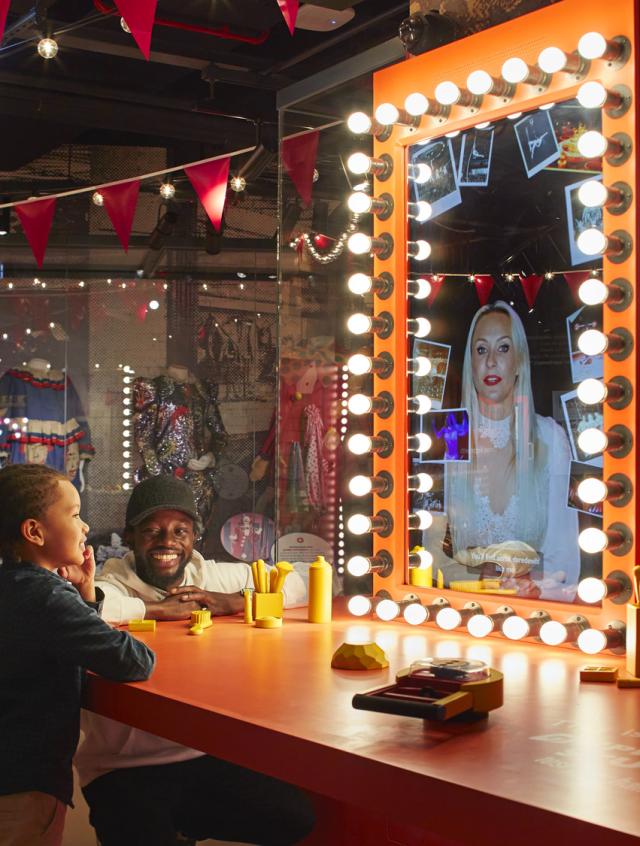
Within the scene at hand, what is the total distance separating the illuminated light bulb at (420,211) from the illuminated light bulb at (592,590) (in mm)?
973

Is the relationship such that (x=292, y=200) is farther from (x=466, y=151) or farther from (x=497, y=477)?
(x=497, y=477)

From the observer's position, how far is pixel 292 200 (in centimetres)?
290

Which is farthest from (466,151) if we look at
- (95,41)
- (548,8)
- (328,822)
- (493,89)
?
(95,41)

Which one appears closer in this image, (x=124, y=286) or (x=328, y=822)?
(x=328, y=822)

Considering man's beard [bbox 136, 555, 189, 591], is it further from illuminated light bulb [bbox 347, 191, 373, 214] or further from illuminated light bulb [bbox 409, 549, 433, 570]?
illuminated light bulb [bbox 347, 191, 373, 214]

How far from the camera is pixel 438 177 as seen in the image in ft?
8.43

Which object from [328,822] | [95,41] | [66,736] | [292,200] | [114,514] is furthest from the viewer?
[114,514]

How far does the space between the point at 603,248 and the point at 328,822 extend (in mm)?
1538

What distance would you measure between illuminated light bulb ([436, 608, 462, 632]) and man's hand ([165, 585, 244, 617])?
54 centimetres

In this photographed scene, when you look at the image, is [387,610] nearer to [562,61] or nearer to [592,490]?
[592,490]

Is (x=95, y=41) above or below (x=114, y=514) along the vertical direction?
above

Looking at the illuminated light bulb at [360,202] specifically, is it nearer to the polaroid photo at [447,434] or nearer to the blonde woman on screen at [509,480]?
the blonde woman on screen at [509,480]

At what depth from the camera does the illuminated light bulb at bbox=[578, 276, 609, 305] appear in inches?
83.0

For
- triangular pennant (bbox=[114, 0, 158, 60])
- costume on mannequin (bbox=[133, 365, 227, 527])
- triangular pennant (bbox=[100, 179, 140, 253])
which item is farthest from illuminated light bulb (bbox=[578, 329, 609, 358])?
costume on mannequin (bbox=[133, 365, 227, 527])
